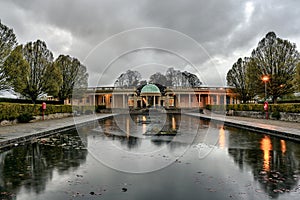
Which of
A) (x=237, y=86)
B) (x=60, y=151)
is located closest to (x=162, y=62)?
(x=60, y=151)

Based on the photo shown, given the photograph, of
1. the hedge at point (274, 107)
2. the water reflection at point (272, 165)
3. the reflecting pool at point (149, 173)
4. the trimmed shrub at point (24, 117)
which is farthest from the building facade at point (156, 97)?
the reflecting pool at point (149, 173)

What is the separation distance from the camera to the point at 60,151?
9.26m

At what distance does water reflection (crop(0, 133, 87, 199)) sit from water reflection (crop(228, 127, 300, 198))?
14.8ft

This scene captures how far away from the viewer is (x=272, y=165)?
23.2ft

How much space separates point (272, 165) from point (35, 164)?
650 centimetres

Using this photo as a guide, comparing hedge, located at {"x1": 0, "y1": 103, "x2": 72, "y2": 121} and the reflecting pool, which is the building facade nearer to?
hedge, located at {"x1": 0, "y1": 103, "x2": 72, "y2": 121}

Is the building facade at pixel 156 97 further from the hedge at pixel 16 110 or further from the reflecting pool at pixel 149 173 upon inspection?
the reflecting pool at pixel 149 173

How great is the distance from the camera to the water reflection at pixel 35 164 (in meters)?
5.39

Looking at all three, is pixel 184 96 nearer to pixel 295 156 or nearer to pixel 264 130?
pixel 264 130

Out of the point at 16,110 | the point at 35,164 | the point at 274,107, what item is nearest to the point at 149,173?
the point at 35,164

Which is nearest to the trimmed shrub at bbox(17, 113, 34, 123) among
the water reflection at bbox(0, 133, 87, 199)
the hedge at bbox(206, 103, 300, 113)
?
the water reflection at bbox(0, 133, 87, 199)

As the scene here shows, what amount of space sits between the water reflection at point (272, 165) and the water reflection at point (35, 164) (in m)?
4.50

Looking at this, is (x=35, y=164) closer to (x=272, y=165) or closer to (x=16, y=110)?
(x=272, y=165)

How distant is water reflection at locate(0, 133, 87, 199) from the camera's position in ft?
17.7
